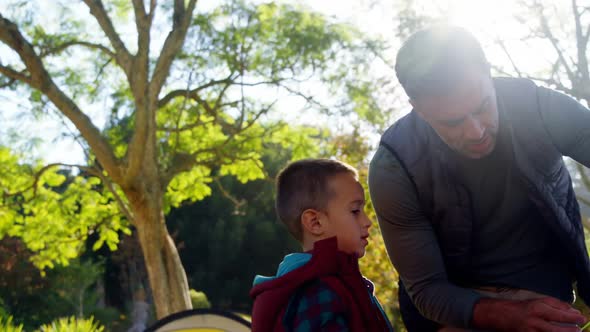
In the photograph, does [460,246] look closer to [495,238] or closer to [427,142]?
[495,238]

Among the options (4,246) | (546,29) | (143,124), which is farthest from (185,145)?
(4,246)

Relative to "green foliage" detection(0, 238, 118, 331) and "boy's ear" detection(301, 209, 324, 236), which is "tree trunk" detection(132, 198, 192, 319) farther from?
"green foliage" detection(0, 238, 118, 331)

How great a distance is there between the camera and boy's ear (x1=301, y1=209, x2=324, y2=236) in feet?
9.50

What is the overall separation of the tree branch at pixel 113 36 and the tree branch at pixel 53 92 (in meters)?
0.97

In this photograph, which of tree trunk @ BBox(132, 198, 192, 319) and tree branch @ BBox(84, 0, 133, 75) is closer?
tree branch @ BBox(84, 0, 133, 75)

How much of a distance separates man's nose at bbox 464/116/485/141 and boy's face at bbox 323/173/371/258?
20.9 inches

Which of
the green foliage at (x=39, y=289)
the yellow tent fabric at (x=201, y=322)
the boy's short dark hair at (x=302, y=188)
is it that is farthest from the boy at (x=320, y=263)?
the green foliage at (x=39, y=289)

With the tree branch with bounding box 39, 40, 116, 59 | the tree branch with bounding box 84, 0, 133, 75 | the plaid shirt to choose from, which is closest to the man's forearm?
the plaid shirt

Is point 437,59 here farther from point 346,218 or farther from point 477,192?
point 346,218

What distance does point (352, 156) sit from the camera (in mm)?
14875

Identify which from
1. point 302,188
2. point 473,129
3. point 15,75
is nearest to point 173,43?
point 15,75

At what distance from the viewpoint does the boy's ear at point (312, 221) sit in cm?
289

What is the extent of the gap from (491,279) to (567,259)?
28cm

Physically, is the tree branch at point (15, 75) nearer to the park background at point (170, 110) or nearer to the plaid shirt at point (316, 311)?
the park background at point (170, 110)
